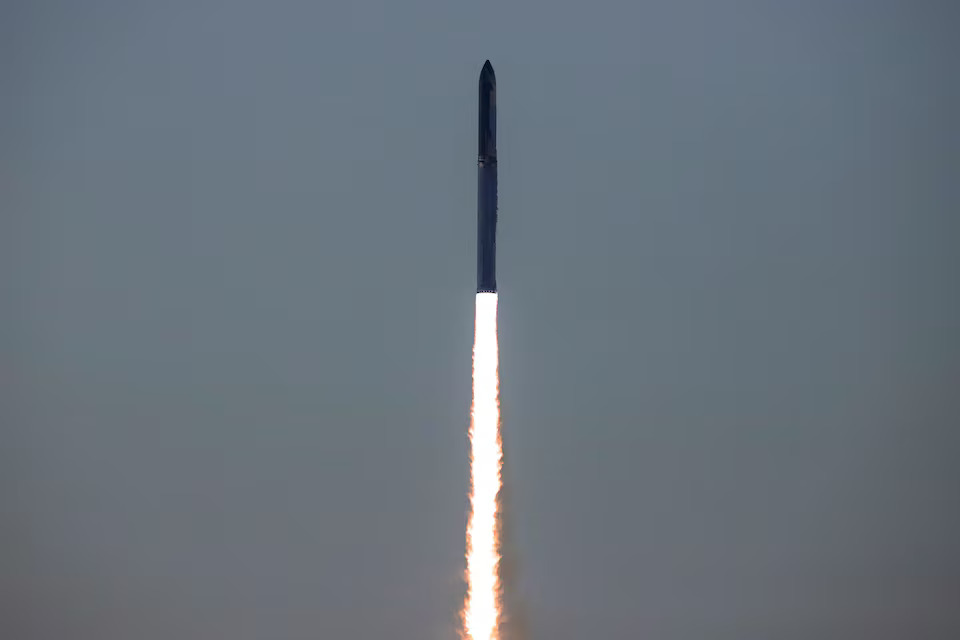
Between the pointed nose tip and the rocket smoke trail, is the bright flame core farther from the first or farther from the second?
the pointed nose tip

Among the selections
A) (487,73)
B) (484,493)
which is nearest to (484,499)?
(484,493)

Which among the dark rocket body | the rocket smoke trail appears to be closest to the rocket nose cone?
the dark rocket body

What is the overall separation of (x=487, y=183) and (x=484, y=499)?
8412 mm

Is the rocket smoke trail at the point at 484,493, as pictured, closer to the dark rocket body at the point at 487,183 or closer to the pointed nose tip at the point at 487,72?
the dark rocket body at the point at 487,183

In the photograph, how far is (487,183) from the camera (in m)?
28.4

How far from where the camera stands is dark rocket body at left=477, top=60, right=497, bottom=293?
28.2m

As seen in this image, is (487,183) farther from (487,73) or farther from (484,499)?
(484,499)

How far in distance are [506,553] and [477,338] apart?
5.75 meters

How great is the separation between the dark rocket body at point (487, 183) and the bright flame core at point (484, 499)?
2883mm

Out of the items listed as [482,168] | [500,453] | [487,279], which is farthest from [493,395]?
[482,168]

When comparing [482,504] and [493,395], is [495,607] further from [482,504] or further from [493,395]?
[493,395]

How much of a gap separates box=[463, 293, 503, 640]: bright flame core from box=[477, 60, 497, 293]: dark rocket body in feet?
9.46

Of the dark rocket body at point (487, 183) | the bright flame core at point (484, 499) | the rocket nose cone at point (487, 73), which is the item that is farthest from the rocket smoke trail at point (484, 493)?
the rocket nose cone at point (487, 73)

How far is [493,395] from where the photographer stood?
31.3 metres
